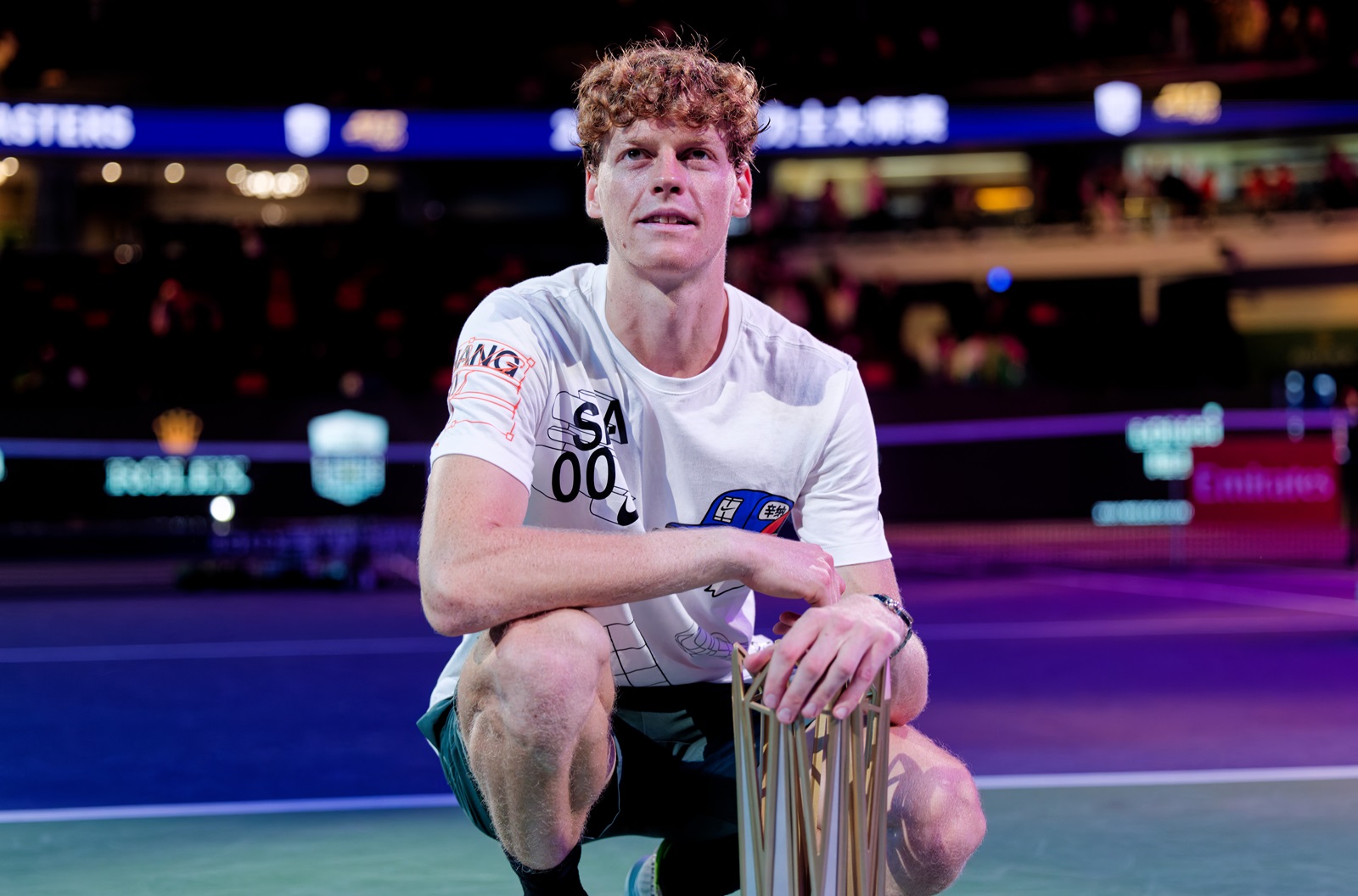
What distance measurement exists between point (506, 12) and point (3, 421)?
1114 centimetres

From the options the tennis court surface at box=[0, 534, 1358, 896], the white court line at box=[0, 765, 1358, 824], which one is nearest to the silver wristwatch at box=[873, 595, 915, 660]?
the tennis court surface at box=[0, 534, 1358, 896]

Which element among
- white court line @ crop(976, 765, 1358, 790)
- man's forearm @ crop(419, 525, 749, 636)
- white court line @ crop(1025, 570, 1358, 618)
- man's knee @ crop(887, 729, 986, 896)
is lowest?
white court line @ crop(1025, 570, 1358, 618)

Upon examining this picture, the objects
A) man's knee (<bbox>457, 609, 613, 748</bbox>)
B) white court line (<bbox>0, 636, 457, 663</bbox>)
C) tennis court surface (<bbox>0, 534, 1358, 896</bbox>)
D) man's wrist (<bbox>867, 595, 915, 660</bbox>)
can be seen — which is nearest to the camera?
man's knee (<bbox>457, 609, 613, 748</bbox>)

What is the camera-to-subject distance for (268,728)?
5875 millimetres

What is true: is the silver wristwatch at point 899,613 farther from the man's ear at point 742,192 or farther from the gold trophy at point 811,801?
the man's ear at point 742,192

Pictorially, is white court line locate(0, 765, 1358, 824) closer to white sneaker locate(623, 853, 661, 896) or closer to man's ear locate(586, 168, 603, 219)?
white sneaker locate(623, 853, 661, 896)

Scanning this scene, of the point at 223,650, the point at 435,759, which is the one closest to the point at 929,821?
the point at 435,759

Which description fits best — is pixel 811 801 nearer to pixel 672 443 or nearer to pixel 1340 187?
pixel 672 443

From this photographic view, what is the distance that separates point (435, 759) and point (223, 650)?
3235 mm

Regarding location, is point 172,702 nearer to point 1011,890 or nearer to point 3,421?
point 1011,890

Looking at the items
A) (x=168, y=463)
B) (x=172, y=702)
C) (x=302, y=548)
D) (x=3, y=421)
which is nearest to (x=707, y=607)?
(x=172, y=702)

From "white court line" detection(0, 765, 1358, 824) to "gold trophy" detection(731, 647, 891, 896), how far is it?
79.5 inches

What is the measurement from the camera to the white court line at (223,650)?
7957 mm

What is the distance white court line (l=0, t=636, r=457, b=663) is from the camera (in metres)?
7.96
